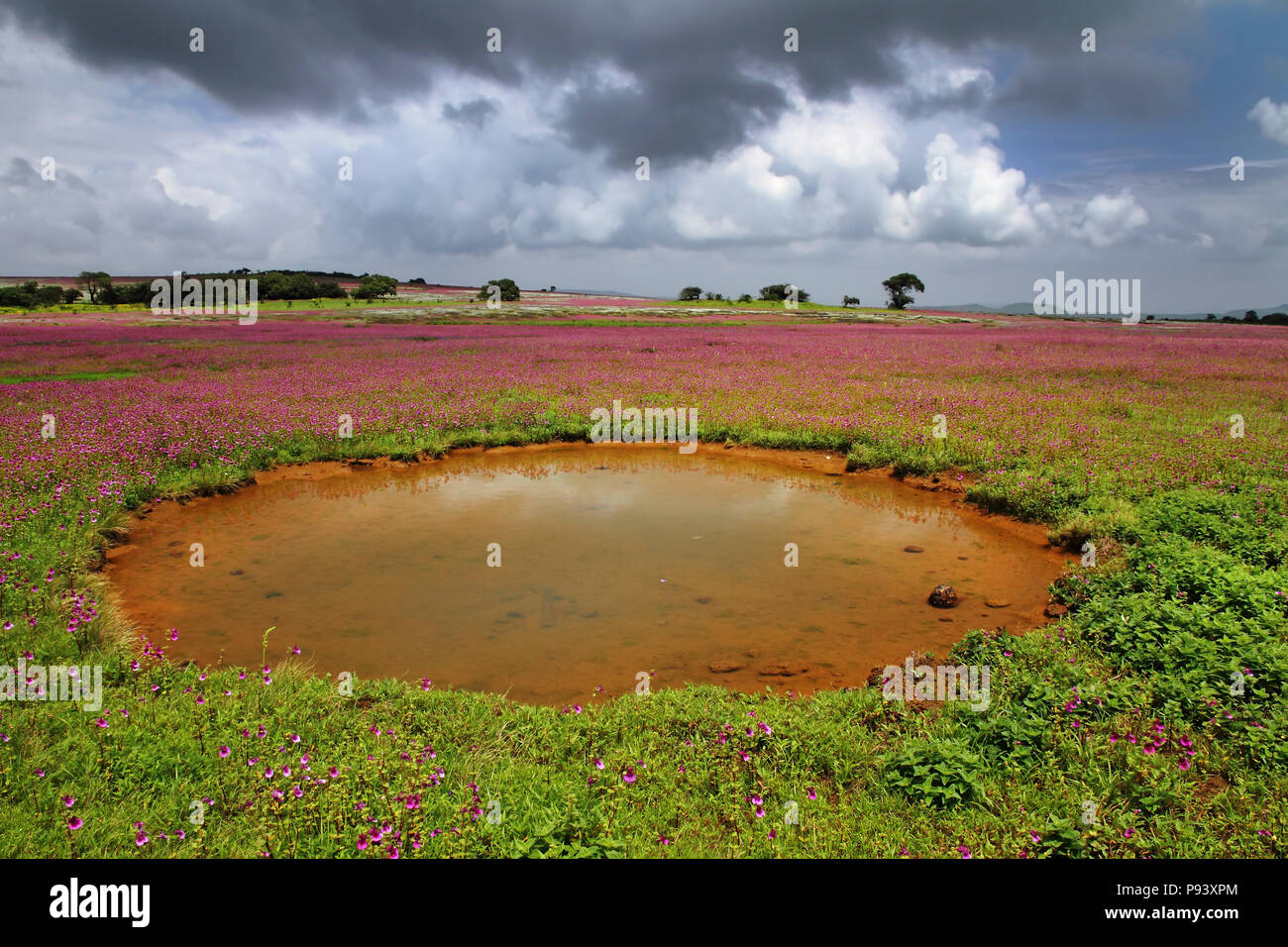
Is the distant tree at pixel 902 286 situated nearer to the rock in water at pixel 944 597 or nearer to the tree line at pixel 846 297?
the tree line at pixel 846 297

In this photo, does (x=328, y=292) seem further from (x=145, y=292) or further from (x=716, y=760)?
(x=716, y=760)

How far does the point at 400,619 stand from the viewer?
6.60m

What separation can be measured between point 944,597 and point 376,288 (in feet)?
312

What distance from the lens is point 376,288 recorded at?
8912 cm

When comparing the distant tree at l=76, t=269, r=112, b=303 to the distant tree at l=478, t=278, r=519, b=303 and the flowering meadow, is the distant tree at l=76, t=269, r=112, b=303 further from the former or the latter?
the flowering meadow

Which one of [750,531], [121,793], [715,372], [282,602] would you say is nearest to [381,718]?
[121,793]

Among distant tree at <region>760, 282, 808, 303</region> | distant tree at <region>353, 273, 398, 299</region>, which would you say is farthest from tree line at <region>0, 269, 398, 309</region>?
distant tree at <region>760, 282, 808, 303</region>

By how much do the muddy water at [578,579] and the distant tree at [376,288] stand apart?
85.9 m

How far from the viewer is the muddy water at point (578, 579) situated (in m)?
5.92

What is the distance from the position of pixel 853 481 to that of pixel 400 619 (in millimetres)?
8231

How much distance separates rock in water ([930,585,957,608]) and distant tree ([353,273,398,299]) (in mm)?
93465

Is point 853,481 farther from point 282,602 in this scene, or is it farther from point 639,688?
point 282,602

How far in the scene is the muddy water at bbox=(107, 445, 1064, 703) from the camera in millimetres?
5922

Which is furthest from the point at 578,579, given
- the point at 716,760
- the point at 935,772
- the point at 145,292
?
the point at 145,292
